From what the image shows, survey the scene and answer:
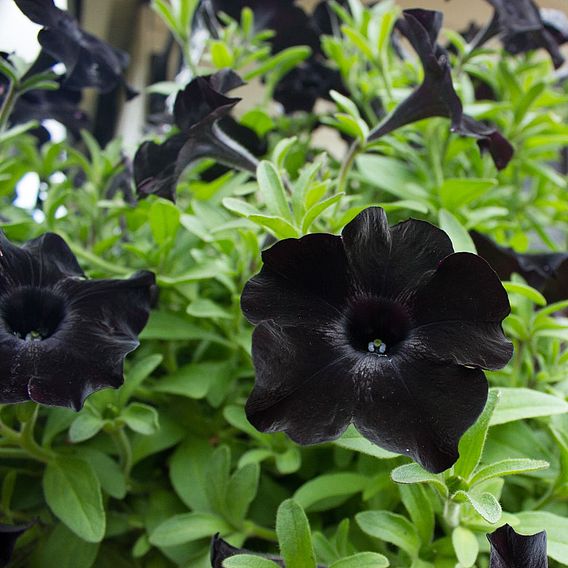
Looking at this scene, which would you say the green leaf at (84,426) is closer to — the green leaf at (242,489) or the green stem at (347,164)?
the green leaf at (242,489)

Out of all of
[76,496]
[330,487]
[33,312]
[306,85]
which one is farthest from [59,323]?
[306,85]

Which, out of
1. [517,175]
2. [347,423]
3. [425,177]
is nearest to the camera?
[347,423]

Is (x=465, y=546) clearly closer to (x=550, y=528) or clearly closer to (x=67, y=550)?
(x=550, y=528)

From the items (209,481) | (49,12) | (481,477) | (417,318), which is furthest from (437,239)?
(49,12)

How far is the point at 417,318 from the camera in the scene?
1.35 ft

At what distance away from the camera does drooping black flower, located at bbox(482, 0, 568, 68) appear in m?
0.76

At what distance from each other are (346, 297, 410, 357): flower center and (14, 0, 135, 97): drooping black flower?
0.40 m

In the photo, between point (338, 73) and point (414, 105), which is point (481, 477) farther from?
point (338, 73)

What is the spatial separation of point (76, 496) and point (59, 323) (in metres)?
0.16

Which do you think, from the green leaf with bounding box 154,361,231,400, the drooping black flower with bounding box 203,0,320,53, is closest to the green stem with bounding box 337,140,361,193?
the green leaf with bounding box 154,361,231,400

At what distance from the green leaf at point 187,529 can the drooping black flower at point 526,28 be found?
639 mm

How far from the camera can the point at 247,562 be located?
401mm

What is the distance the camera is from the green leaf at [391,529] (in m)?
0.46

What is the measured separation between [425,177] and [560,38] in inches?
11.1
